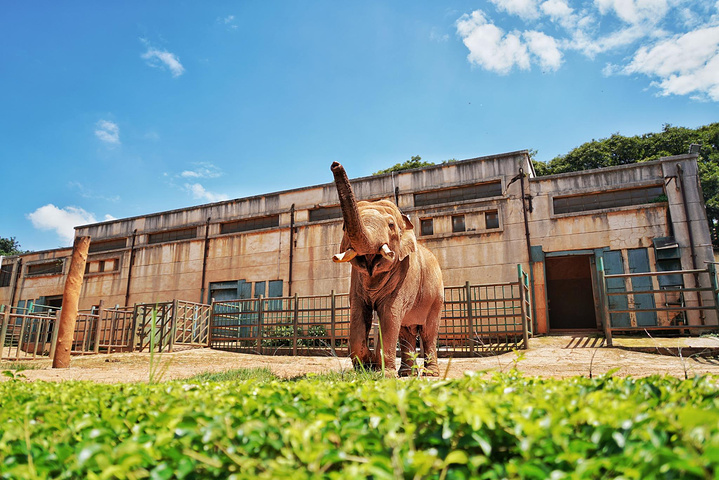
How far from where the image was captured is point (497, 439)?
1.54 metres

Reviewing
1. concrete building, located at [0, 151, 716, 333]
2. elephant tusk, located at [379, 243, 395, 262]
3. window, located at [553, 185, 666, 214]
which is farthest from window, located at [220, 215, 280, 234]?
elephant tusk, located at [379, 243, 395, 262]

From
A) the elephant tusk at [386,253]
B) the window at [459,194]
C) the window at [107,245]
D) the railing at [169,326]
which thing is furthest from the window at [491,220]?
the window at [107,245]

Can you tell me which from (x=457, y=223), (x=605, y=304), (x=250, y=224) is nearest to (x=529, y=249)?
(x=457, y=223)

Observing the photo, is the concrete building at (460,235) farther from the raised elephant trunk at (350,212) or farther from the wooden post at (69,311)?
the raised elephant trunk at (350,212)

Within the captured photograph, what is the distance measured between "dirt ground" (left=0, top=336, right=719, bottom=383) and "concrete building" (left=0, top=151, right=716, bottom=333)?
3280mm

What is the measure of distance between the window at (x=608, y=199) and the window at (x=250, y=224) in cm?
1259

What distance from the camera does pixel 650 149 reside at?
2739cm

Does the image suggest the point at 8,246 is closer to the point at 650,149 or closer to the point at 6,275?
the point at 6,275

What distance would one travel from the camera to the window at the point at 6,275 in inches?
1233

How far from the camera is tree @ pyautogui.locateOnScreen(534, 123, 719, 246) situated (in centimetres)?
2617

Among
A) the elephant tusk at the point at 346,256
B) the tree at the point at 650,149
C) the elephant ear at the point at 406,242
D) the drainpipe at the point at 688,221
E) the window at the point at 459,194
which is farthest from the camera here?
the tree at the point at 650,149

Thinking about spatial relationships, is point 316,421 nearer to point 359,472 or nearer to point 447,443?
point 359,472

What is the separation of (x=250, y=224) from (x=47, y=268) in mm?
15980

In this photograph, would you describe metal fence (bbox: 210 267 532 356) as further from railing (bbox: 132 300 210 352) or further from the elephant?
the elephant
